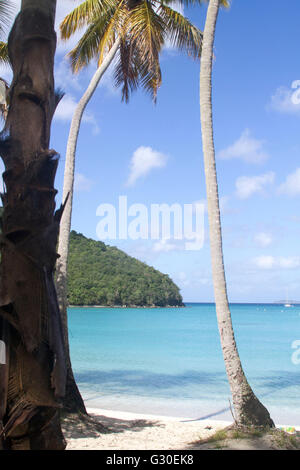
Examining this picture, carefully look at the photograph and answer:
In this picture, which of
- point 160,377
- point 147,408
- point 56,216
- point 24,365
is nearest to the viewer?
point 24,365

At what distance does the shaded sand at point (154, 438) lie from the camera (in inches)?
245

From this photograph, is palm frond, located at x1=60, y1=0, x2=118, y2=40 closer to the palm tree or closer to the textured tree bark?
the palm tree

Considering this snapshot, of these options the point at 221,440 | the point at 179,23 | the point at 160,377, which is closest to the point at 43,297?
the point at 221,440

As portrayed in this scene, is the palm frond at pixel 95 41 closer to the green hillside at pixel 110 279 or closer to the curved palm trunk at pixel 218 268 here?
the curved palm trunk at pixel 218 268

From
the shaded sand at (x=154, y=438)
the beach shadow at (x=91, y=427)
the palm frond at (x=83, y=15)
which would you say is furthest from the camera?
the palm frond at (x=83, y=15)

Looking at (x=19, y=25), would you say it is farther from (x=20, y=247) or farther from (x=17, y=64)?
(x=20, y=247)

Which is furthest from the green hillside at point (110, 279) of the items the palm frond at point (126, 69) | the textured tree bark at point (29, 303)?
the textured tree bark at point (29, 303)

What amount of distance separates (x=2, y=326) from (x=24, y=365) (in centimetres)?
27

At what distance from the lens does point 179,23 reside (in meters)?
11.6

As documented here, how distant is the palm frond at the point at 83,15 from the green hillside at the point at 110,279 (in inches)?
1790

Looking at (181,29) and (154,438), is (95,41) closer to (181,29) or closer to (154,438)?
(181,29)

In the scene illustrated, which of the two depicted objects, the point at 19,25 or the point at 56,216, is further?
the point at 19,25

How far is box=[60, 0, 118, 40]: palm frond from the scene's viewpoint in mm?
11266
